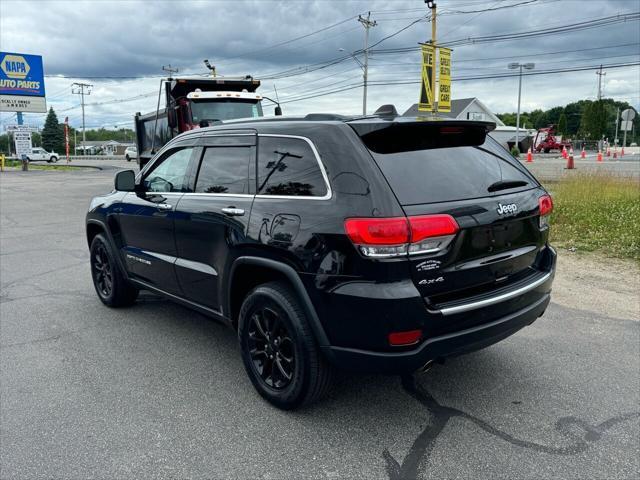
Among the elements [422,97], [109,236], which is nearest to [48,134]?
[422,97]

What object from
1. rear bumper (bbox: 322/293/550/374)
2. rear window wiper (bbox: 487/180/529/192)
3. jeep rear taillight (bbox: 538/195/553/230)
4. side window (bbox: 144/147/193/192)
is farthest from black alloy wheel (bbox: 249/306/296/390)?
jeep rear taillight (bbox: 538/195/553/230)

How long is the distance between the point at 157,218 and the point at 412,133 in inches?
93.0

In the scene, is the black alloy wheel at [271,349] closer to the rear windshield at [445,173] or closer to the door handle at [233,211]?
the door handle at [233,211]

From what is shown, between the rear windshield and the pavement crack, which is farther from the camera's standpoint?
the rear windshield

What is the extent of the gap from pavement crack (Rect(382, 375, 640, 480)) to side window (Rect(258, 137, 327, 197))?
152 centimetres

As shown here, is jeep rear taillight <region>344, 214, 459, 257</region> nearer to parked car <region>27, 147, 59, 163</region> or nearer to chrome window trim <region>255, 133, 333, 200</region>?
chrome window trim <region>255, 133, 333, 200</region>

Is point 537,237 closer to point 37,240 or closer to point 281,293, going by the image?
point 281,293

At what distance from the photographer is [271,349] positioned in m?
3.44

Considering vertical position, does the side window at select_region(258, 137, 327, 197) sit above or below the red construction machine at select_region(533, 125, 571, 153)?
below

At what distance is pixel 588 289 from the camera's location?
5.99 m

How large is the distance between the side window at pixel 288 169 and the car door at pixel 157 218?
92 cm

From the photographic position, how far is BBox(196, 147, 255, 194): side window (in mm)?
3684

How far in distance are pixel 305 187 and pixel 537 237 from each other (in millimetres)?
1587

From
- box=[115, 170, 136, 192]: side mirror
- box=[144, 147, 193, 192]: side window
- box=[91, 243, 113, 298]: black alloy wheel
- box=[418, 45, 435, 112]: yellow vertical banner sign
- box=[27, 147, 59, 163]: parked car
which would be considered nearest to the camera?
box=[144, 147, 193, 192]: side window
